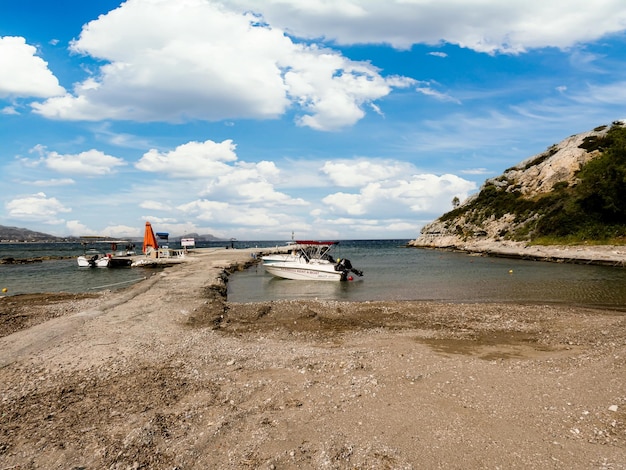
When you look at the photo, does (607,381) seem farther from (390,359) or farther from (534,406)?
(390,359)

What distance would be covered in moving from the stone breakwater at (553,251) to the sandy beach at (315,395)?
3679 centimetres

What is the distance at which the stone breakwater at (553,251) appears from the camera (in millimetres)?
48688

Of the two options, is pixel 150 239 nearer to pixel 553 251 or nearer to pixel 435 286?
pixel 435 286

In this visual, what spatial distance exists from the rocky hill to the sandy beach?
5662 centimetres

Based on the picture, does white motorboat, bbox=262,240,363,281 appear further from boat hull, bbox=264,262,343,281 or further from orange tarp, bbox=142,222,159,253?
orange tarp, bbox=142,222,159,253

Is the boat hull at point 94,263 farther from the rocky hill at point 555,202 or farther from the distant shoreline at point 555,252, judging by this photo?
the rocky hill at point 555,202

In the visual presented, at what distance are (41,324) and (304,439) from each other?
17847mm

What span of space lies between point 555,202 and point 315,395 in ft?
281

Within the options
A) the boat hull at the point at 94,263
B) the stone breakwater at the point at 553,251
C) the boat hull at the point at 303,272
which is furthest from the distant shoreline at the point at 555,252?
the boat hull at the point at 94,263

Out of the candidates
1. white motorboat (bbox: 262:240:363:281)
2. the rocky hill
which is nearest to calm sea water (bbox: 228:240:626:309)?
white motorboat (bbox: 262:240:363:281)

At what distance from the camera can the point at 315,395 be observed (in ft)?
33.0

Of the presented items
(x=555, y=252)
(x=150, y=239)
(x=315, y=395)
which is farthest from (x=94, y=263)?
(x=555, y=252)

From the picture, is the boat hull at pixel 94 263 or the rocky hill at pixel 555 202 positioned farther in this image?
the rocky hill at pixel 555 202

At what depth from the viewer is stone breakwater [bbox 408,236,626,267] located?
48688 mm
